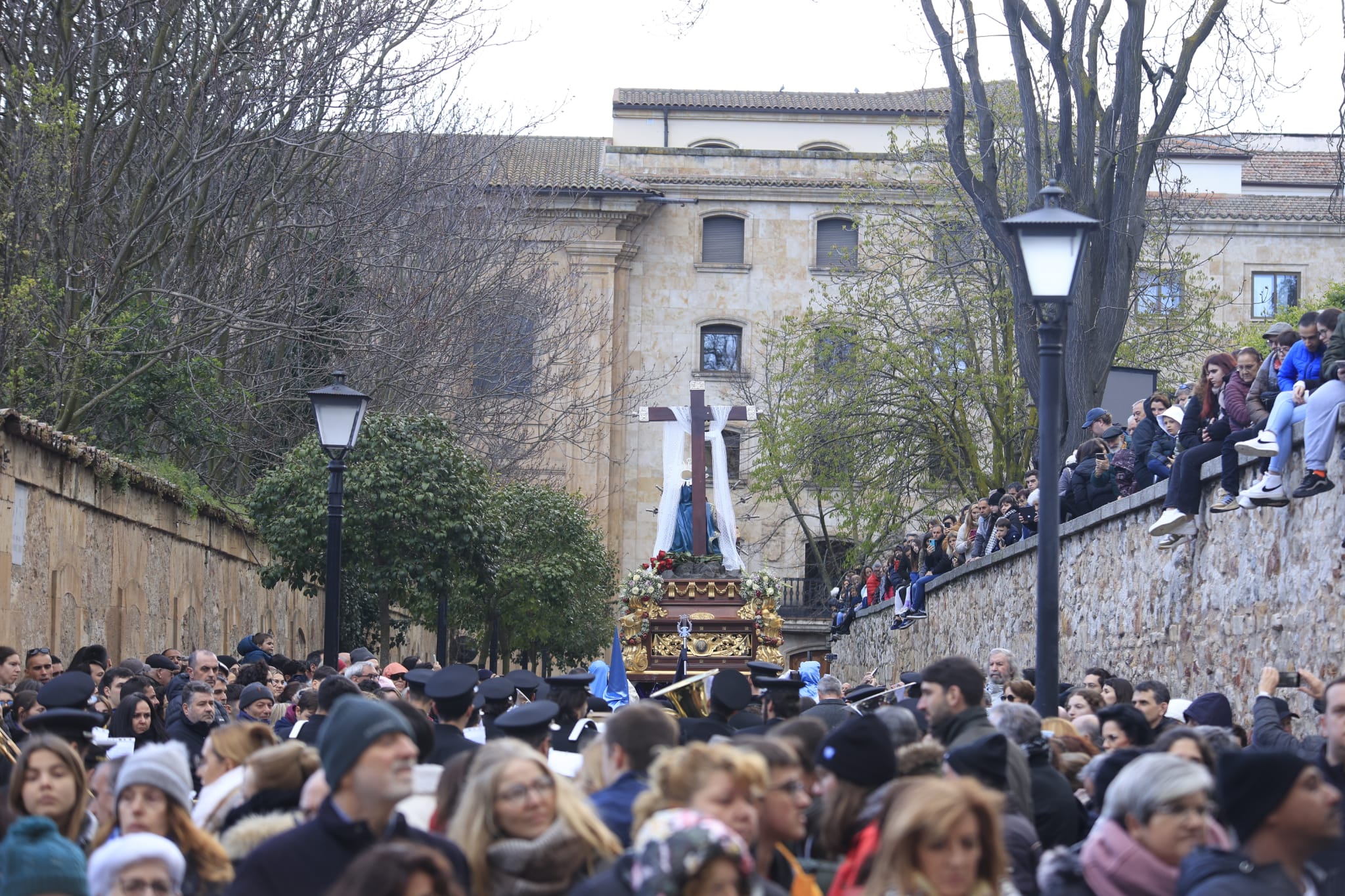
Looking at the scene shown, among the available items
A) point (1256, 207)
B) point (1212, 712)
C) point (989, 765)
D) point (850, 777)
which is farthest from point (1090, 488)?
point (1256, 207)

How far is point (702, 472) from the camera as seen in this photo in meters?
23.3

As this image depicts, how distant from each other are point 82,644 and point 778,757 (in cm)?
1376

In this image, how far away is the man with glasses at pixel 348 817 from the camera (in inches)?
187

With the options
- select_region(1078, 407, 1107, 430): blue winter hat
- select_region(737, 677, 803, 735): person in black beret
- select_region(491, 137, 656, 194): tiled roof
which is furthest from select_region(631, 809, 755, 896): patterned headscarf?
select_region(491, 137, 656, 194): tiled roof

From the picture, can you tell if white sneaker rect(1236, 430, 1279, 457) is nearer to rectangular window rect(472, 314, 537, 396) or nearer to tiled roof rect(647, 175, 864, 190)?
rectangular window rect(472, 314, 537, 396)

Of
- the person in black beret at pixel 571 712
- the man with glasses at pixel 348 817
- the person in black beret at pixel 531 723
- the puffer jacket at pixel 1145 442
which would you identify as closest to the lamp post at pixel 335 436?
the person in black beret at pixel 571 712

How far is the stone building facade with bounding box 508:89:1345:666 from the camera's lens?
49.1m

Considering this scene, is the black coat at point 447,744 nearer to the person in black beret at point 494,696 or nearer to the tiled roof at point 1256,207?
the person in black beret at point 494,696

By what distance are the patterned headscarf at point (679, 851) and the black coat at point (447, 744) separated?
313cm

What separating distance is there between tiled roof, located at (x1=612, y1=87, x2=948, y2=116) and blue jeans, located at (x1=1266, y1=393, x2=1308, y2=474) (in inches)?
1708

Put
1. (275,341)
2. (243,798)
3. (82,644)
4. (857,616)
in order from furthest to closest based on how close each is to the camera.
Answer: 1. (857,616)
2. (275,341)
3. (82,644)
4. (243,798)

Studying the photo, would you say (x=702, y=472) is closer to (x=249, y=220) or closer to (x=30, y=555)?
(x=249, y=220)

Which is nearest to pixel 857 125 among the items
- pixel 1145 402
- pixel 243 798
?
pixel 1145 402

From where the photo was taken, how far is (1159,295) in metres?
33.4
